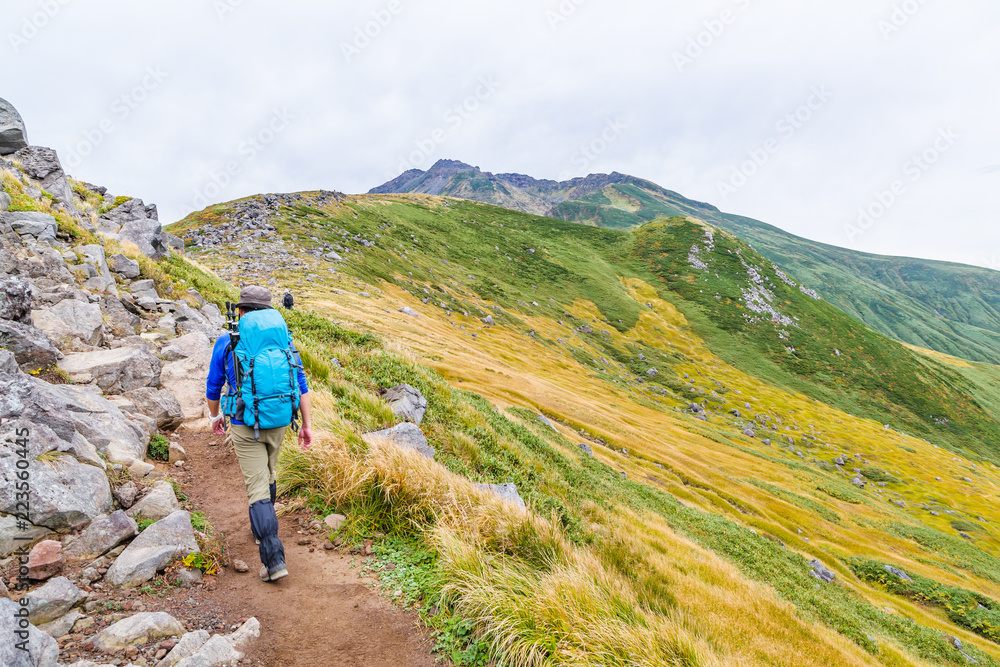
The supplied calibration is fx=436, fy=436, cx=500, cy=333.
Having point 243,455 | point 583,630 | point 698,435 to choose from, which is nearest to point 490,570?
point 583,630

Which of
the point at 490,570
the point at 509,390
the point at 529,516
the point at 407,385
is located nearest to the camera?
the point at 490,570

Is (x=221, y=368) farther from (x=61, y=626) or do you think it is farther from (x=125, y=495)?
(x=61, y=626)

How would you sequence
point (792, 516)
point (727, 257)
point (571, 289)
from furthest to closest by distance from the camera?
point (727, 257)
point (571, 289)
point (792, 516)

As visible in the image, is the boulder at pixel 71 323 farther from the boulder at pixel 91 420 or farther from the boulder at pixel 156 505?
the boulder at pixel 156 505

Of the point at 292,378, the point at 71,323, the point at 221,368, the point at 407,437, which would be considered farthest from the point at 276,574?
the point at 71,323

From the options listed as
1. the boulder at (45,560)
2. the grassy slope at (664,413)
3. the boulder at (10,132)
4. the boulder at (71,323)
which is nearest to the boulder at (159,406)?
the boulder at (71,323)

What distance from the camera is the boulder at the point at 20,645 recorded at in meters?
3.79

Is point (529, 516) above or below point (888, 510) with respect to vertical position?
above

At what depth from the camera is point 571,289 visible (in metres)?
110

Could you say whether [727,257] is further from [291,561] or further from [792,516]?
[291,561]

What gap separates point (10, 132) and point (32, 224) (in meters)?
11.0

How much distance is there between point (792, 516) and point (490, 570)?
43645 mm

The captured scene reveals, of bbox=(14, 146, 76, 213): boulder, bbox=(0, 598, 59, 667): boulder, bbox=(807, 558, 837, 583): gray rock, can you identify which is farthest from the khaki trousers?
bbox=(807, 558, 837, 583): gray rock

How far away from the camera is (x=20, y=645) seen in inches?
151
